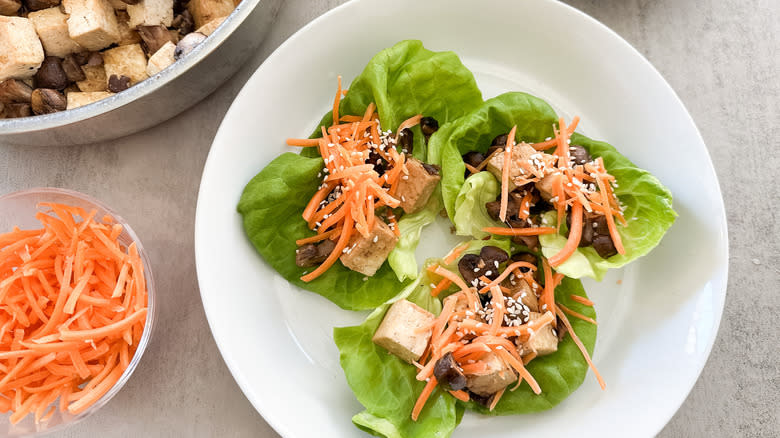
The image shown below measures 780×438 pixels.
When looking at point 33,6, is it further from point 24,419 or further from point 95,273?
point 24,419

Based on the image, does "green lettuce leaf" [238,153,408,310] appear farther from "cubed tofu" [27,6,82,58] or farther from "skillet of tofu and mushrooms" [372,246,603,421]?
"cubed tofu" [27,6,82,58]

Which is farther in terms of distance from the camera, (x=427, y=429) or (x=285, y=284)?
(x=285, y=284)

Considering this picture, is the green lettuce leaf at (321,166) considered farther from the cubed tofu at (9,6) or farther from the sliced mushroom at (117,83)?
the cubed tofu at (9,6)

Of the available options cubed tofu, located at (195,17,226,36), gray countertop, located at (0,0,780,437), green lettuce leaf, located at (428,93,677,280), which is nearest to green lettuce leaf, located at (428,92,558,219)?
green lettuce leaf, located at (428,93,677,280)

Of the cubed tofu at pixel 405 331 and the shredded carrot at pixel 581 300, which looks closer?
the cubed tofu at pixel 405 331

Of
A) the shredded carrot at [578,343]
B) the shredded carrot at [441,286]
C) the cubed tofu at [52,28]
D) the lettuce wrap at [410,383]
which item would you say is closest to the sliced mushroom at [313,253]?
the lettuce wrap at [410,383]

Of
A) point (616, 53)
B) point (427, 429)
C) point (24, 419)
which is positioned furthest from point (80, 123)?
point (616, 53)
